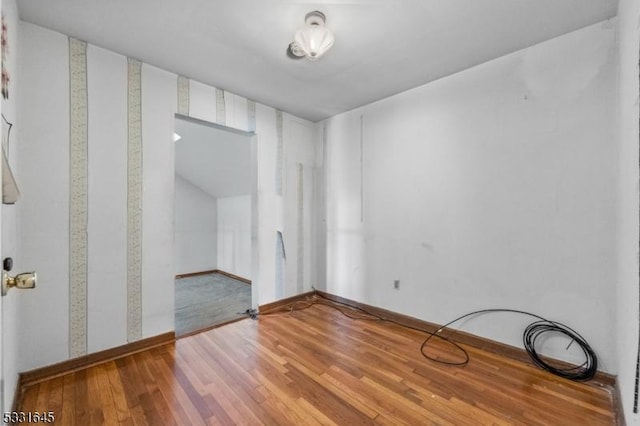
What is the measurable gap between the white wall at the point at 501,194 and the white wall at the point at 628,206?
0.15 meters

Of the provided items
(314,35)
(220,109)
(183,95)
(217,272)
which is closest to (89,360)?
(183,95)

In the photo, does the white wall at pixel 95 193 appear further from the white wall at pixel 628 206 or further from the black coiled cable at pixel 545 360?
the white wall at pixel 628 206

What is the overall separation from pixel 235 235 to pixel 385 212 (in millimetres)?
3240

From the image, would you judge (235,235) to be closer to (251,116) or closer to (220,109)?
(251,116)

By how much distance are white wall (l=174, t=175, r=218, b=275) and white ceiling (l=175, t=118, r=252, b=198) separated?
0.22 metres

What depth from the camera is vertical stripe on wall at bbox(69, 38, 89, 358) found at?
85.2 inches

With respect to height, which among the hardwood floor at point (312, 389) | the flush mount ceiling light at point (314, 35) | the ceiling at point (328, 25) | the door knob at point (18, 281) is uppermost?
the ceiling at point (328, 25)

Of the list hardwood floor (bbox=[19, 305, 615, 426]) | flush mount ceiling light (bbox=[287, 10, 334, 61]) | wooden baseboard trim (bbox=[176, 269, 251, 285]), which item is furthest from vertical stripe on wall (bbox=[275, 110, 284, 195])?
wooden baseboard trim (bbox=[176, 269, 251, 285])

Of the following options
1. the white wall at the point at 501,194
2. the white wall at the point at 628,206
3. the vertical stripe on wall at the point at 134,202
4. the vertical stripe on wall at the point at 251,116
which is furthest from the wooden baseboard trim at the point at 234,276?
the white wall at the point at 628,206

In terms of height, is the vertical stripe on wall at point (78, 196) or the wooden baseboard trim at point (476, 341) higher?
the vertical stripe on wall at point (78, 196)

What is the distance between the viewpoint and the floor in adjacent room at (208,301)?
10.3 feet

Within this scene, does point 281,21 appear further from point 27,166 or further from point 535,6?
point 27,166

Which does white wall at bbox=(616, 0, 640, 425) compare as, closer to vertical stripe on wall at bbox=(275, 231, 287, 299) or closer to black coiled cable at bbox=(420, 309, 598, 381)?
black coiled cable at bbox=(420, 309, 598, 381)

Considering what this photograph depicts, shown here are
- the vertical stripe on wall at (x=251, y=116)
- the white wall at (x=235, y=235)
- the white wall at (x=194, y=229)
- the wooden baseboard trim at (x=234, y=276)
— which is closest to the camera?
the vertical stripe on wall at (x=251, y=116)
